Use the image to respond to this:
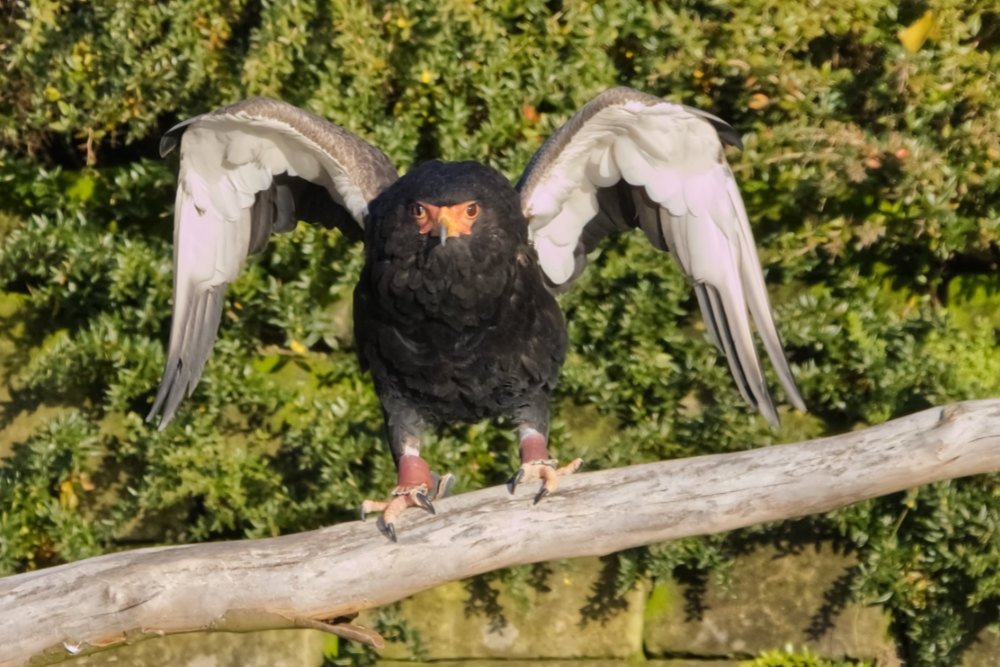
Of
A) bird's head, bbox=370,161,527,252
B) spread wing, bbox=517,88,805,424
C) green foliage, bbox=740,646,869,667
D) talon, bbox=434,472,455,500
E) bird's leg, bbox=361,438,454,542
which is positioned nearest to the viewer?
bird's leg, bbox=361,438,454,542

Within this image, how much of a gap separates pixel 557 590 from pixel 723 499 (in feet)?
5.98

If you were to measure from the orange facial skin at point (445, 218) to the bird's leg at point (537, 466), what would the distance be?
65 cm

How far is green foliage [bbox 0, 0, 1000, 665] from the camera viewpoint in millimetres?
4352

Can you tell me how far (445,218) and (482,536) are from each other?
83 centimetres

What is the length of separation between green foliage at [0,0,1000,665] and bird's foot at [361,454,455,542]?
700mm

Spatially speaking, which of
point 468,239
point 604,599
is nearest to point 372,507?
point 468,239

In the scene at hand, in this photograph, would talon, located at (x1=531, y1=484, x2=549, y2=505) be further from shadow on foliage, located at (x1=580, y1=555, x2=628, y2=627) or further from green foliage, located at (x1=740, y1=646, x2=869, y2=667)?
green foliage, located at (x1=740, y1=646, x2=869, y2=667)

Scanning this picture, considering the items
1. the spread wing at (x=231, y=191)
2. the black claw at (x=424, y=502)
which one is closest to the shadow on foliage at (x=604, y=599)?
the black claw at (x=424, y=502)

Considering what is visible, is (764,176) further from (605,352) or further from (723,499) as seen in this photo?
(723,499)

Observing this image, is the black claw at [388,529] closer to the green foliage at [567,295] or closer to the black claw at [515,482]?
the black claw at [515,482]

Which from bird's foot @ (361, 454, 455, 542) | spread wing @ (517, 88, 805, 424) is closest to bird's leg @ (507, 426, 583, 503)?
bird's foot @ (361, 454, 455, 542)

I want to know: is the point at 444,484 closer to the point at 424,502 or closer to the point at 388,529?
the point at 424,502

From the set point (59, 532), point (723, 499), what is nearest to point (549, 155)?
point (723, 499)

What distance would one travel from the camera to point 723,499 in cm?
308
